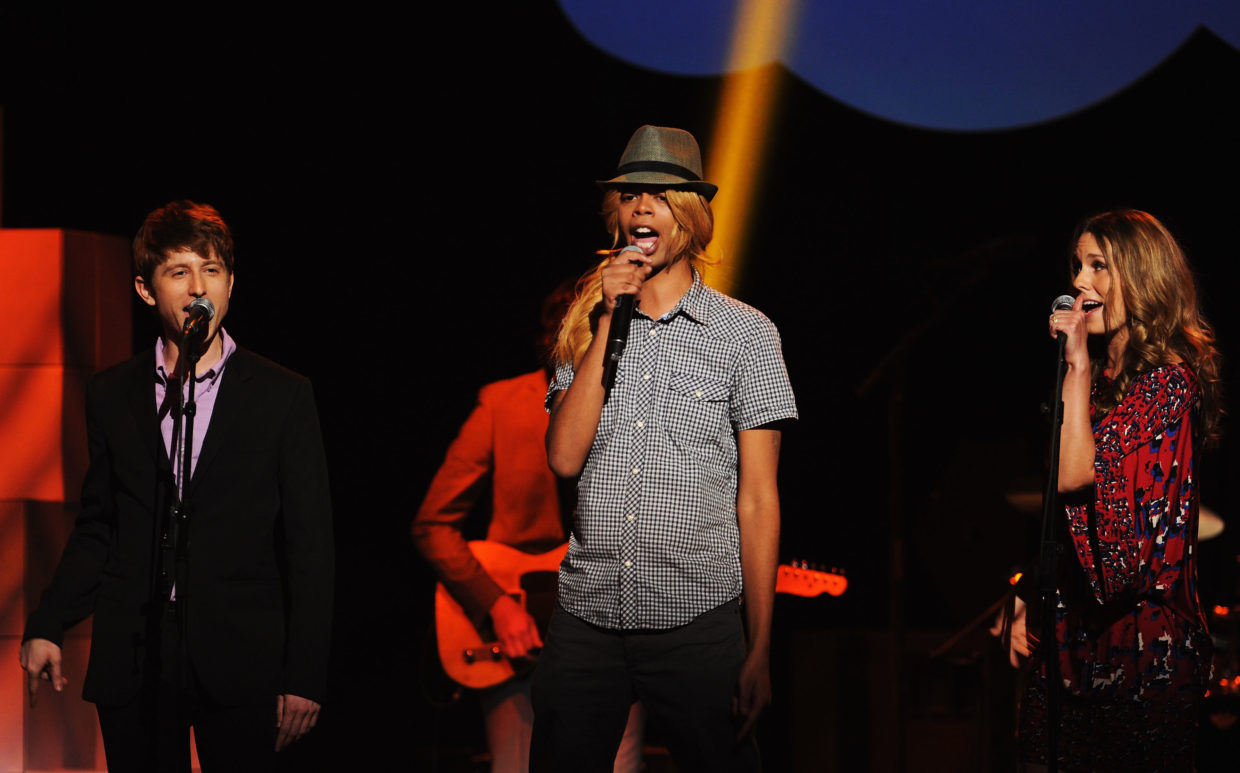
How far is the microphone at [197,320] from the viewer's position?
2430 millimetres

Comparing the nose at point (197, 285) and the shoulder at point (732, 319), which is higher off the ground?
the nose at point (197, 285)

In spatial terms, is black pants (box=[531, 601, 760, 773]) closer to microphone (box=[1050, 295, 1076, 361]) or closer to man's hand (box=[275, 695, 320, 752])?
man's hand (box=[275, 695, 320, 752])

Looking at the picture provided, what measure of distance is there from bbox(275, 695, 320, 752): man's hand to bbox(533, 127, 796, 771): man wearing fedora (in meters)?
0.49

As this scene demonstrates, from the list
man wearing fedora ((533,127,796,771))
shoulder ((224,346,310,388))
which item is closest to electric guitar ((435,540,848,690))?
shoulder ((224,346,310,388))

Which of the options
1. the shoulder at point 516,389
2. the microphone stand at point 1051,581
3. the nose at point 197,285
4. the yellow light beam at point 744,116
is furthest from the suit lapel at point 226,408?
the yellow light beam at point 744,116

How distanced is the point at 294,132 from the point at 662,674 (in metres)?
3.10

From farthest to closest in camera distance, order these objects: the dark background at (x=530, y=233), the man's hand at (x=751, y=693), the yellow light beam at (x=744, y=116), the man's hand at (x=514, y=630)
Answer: the yellow light beam at (x=744, y=116) → the dark background at (x=530, y=233) → the man's hand at (x=514, y=630) → the man's hand at (x=751, y=693)

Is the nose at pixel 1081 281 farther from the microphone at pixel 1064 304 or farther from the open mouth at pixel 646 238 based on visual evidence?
the open mouth at pixel 646 238

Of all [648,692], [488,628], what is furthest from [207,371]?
[488,628]

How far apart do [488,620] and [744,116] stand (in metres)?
2.17

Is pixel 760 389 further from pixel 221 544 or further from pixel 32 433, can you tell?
pixel 32 433

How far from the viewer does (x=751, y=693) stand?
7.34 feet

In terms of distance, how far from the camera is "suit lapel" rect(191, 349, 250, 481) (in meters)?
2.53

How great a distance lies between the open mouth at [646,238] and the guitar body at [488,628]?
1688mm
